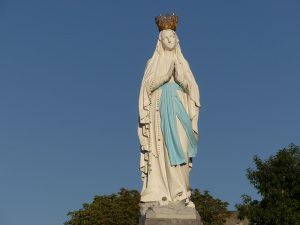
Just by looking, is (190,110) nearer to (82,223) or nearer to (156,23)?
(156,23)

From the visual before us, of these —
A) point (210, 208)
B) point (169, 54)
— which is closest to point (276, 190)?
point (210, 208)

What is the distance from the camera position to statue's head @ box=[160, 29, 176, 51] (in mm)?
16875

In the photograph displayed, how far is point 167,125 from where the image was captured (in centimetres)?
1603

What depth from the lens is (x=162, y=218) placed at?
14.8 metres

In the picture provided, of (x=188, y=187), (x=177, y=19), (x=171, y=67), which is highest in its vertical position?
(x=177, y=19)

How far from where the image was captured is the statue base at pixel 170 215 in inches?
580

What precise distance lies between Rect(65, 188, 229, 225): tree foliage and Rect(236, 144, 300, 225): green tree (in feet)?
26.5

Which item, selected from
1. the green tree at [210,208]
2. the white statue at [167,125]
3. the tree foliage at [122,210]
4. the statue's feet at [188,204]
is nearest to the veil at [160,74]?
the white statue at [167,125]

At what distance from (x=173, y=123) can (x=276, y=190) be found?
16392 millimetres

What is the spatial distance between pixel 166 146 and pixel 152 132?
0.54 metres

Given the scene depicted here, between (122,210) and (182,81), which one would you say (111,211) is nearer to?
(122,210)

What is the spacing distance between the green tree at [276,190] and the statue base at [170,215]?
52.3ft

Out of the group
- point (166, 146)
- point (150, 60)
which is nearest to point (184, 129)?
point (166, 146)

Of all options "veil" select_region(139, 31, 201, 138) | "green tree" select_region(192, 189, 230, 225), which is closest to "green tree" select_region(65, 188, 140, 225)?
"green tree" select_region(192, 189, 230, 225)
